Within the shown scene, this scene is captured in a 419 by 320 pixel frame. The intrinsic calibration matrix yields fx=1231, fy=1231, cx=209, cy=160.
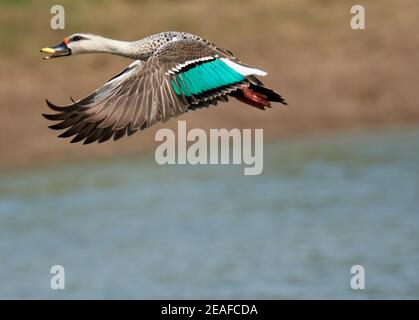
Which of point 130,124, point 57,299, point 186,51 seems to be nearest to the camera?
point 130,124

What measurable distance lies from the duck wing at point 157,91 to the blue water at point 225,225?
5375 millimetres

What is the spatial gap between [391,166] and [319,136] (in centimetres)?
149

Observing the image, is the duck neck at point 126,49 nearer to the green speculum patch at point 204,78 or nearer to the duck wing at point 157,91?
the duck wing at point 157,91

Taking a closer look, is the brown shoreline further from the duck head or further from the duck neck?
the duck head

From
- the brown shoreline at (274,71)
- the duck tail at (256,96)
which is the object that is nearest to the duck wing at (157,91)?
the duck tail at (256,96)

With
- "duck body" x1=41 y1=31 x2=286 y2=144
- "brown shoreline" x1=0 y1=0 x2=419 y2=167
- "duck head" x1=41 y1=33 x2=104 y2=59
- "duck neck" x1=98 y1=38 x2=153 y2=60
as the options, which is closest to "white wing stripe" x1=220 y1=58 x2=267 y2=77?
"duck body" x1=41 y1=31 x2=286 y2=144

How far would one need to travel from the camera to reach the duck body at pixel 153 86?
719 cm

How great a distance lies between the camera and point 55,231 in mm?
15484

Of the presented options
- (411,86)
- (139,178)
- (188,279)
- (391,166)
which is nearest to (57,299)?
(188,279)

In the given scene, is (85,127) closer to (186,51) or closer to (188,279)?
(186,51)

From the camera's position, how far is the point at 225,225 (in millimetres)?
15336

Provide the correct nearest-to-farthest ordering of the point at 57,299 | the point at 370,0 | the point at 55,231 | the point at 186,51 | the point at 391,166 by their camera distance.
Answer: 1. the point at 186,51
2. the point at 57,299
3. the point at 55,231
4. the point at 391,166
5. the point at 370,0

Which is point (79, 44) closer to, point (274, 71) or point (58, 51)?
point (58, 51)

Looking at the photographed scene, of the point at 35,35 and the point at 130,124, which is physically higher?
the point at 35,35
